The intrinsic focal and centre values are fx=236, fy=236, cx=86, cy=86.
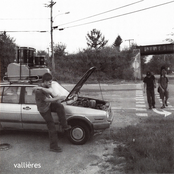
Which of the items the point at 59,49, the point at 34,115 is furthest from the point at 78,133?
the point at 59,49

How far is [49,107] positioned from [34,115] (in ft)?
2.27

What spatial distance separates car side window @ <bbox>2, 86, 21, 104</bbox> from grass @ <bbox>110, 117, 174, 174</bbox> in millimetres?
2615

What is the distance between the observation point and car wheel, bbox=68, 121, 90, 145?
5386 mm

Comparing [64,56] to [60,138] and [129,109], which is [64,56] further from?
[60,138]

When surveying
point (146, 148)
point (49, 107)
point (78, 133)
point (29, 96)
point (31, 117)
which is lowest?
point (146, 148)

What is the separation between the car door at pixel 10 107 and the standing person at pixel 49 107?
3.08ft

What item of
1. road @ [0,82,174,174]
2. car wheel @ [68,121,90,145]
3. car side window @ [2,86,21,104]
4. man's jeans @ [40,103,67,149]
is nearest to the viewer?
road @ [0,82,174,174]

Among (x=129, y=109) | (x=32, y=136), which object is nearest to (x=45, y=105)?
(x=32, y=136)

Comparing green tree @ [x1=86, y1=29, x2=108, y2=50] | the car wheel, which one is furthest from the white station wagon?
green tree @ [x1=86, y1=29, x2=108, y2=50]

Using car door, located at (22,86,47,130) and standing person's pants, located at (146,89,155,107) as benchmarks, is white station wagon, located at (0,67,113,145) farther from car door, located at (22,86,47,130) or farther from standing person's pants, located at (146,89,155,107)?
standing person's pants, located at (146,89,155,107)

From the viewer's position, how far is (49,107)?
16.4ft

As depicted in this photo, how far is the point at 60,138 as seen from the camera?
233 inches

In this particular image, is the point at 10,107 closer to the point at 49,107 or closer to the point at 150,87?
the point at 49,107

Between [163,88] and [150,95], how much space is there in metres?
0.68
